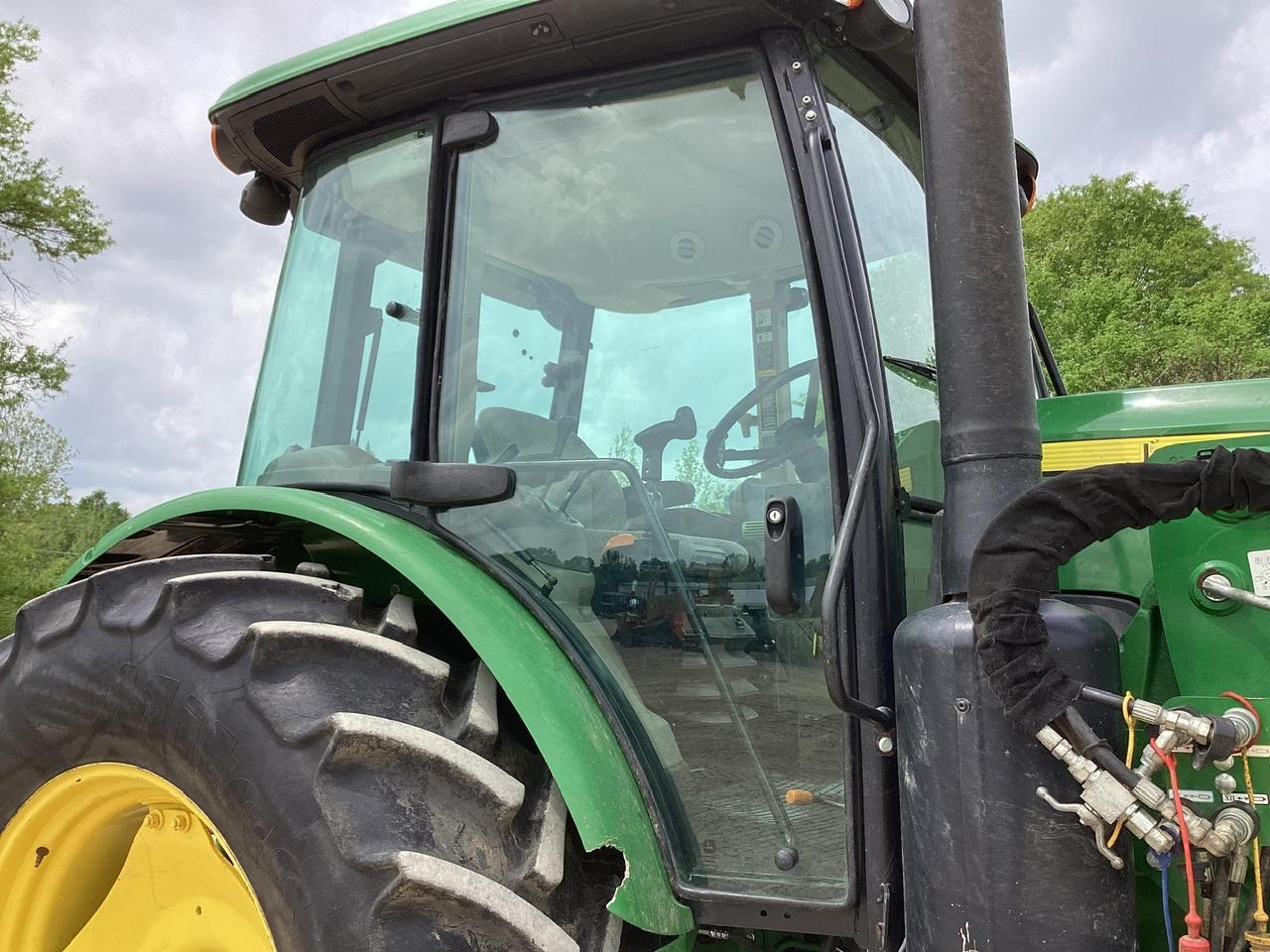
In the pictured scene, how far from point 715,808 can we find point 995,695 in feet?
1.89

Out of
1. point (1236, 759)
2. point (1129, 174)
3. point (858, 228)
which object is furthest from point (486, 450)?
point (1129, 174)

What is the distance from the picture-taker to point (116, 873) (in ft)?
6.84

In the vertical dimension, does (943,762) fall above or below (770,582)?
below

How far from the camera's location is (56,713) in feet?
6.23

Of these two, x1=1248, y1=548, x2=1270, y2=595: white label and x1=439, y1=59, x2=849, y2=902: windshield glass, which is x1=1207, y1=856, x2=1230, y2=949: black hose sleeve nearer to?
x1=1248, y1=548, x2=1270, y2=595: white label

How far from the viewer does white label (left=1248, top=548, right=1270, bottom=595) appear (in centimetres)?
142

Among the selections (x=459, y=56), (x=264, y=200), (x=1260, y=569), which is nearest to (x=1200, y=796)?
(x=1260, y=569)

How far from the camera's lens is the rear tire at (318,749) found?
1.48m

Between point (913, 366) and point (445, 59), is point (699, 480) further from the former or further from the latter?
point (445, 59)

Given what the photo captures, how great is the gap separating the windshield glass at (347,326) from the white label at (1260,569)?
57.6 inches

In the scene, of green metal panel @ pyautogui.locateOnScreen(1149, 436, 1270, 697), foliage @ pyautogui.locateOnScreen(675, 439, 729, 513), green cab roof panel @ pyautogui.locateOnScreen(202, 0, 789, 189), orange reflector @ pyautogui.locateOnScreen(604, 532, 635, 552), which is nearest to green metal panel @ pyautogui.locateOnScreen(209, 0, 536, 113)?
green cab roof panel @ pyautogui.locateOnScreen(202, 0, 789, 189)

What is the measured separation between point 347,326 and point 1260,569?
179cm

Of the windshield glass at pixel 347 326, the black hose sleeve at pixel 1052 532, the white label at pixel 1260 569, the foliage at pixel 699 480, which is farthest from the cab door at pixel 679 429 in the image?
the white label at pixel 1260 569

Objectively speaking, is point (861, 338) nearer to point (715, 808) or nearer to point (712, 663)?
point (712, 663)
